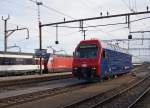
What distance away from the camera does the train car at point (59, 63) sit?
5614cm

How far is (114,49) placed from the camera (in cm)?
3334

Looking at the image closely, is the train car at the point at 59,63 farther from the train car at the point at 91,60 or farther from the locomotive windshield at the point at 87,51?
the locomotive windshield at the point at 87,51

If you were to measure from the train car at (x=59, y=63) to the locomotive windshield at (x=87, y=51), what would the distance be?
2714 centimetres

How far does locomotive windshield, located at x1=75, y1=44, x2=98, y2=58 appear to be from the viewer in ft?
91.4

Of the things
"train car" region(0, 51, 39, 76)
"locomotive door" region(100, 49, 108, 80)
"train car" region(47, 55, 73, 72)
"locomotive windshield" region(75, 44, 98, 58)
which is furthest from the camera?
"train car" region(47, 55, 73, 72)

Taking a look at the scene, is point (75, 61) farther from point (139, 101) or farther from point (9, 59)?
point (9, 59)

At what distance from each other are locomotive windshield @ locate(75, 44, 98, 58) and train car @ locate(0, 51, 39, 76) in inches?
654

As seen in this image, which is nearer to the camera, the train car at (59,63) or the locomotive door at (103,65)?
the locomotive door at (103,65)

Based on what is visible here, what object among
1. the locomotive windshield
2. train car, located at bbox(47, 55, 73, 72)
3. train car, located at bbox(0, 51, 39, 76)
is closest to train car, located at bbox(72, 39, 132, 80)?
the locomotive windshield

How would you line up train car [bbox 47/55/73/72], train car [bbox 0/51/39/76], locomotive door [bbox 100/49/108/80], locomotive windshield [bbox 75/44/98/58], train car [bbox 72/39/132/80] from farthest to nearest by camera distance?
train car [bbox 47/55/73/72], train car [bbox 0/51/39/76], locomotive windshield [bbox 75/44/98/58], locomotive door [bbox 100/49/108/80], train car [bbox 72/39/132/80]

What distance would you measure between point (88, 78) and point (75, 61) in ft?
6.06

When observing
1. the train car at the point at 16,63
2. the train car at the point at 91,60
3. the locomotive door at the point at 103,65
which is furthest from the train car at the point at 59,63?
the locomotive door at the point at 103,65

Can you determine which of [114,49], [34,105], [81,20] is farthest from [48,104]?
[81,20]

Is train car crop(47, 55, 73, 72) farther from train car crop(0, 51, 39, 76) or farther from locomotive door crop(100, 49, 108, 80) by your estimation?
locomotive door crop(100, 49, 108, 80)
